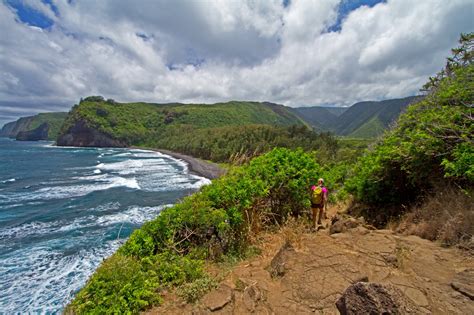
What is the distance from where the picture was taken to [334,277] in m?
3.79

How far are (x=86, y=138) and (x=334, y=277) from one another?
155 metres

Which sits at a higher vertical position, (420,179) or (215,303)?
(420,179)

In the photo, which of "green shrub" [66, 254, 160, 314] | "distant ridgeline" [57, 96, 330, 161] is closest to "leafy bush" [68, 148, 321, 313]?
"green shrub" [66, 254, 160, 314]

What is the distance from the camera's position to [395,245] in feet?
15.8

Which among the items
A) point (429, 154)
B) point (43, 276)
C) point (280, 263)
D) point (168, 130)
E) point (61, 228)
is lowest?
point (43, 276)

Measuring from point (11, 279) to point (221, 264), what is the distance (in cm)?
1509

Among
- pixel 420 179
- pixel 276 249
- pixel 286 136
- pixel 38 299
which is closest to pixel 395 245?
pixel 276 249

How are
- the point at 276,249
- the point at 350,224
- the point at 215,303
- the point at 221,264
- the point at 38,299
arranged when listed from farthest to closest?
the point at 38,299 < the point at 350,224 < the point at 276,249 < the point at 221,264 < the point at 215,303

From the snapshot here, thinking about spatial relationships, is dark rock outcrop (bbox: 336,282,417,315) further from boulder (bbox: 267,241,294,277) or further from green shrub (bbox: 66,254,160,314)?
green shrub (bbox: 66,254,160,314)

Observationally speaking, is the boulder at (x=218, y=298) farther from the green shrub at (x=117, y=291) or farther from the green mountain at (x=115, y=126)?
the green mountain at (x=115, y=126)

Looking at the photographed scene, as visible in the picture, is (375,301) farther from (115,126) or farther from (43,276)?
(115,126)

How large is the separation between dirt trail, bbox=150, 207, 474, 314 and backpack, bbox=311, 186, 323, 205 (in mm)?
1671

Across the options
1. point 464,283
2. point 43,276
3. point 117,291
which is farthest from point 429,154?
point 43,276

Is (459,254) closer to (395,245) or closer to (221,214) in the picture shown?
(395,245)
